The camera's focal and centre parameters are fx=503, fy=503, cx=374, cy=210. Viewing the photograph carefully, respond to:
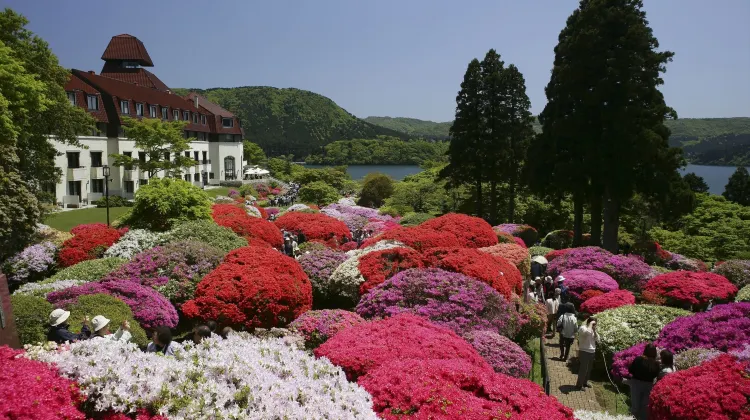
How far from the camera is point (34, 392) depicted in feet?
13.5

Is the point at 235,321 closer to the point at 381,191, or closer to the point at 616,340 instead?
the point at 616,340

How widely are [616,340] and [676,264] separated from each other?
1468 centimetres

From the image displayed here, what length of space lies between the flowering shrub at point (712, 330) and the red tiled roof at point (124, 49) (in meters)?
63.6

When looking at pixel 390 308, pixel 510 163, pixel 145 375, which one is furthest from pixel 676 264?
pixel 145 375

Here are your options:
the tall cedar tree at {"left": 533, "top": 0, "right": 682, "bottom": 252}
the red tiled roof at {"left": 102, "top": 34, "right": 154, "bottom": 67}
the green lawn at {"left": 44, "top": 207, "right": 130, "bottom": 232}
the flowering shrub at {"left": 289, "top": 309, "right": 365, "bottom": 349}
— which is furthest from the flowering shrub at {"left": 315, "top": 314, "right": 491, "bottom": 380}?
the red tiled roof at {"left": 102, "top": 34, "right": 154, "bottom": 67}

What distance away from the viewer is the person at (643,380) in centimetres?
787

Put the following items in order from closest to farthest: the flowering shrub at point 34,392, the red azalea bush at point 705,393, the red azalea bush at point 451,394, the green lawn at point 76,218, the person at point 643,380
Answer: the flowering shrub at point 34,392, the red azalea bush at point 451,394, the red azalea bush at point 705,393, the person at point 643,380, the green lawn at point 76,218

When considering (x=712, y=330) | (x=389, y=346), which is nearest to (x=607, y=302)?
(x=712, y=330)

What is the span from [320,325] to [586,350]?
519cm

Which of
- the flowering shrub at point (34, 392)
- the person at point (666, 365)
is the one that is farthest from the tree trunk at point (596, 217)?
the flowering shrub at point (34, 392)

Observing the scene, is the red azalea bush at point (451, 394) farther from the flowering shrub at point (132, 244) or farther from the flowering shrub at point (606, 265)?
the flowering shrub at point (606, 265)

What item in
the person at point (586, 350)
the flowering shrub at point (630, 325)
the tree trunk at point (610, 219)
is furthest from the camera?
the tree trunk at point (610, 219)

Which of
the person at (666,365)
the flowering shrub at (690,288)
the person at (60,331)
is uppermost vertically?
the person at (60,331)

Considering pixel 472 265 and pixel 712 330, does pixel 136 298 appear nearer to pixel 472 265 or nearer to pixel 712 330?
pixel 472 265
